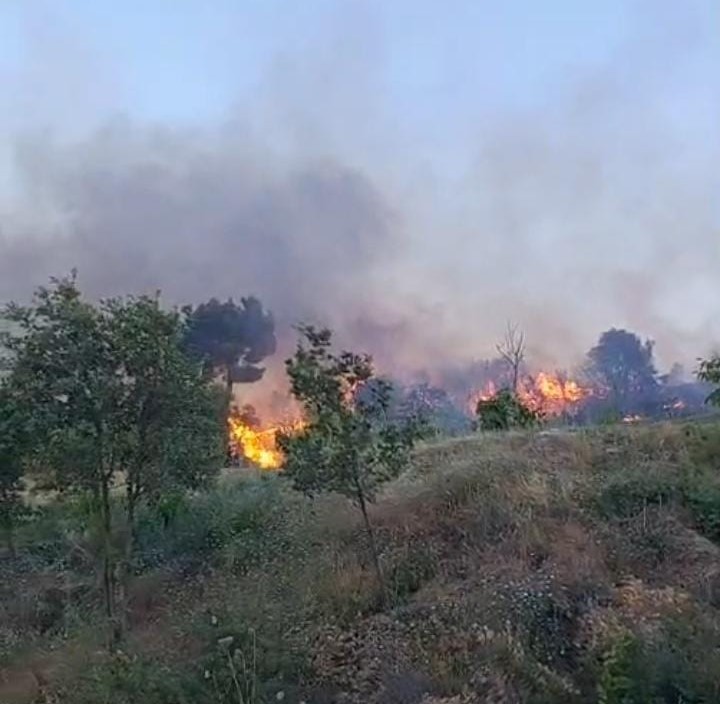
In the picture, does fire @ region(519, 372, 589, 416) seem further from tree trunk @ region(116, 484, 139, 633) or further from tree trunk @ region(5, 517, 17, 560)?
tree trunk @ region(116, 484, 139, 633)

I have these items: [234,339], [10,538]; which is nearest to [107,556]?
[10,538]

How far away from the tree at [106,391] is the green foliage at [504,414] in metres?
8.44

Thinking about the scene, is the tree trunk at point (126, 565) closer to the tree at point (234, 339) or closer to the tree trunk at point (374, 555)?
the tree trunk at point (374, 555)

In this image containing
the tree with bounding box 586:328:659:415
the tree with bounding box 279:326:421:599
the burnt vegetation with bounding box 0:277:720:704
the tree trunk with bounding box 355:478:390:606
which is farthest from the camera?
the tree with bounding box 586:328:659:415

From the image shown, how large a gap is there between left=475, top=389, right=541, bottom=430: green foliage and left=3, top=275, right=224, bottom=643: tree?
8.44 m

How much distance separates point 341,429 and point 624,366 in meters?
46.0

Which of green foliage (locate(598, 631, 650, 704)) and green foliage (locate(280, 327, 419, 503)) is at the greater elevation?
green foliage (locate(280, 327, 419, 503))

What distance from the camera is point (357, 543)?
33.2ft

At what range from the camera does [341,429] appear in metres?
8.90

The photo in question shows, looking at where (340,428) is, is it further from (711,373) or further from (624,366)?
(624,366)

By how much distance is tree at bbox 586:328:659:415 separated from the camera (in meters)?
48.4

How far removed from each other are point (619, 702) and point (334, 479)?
13.1 feet

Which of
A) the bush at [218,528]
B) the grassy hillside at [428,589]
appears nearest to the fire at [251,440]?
the bush at [218,528]

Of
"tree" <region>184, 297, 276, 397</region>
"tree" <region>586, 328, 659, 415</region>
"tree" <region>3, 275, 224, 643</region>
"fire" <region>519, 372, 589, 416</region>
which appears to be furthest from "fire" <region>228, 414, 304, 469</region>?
"tree" <region>586, 328, 659, 415</region>
